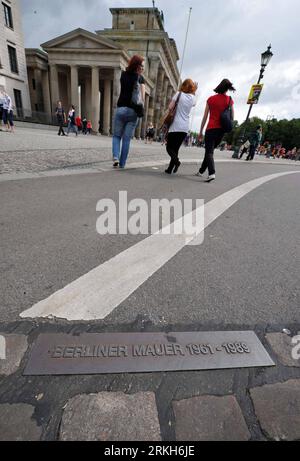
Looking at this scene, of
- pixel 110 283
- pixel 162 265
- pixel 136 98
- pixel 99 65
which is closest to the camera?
pixel 110 283

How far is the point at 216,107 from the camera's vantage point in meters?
5.06

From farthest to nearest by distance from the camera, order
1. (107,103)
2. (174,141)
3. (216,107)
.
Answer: (107,103) < (174,141) < (216,107)

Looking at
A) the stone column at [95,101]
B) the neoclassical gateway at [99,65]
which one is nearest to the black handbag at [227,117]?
the neoclassical gateway at [99,65]

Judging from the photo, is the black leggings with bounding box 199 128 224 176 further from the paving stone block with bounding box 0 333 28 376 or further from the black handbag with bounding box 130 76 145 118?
the paving stone block with bounding box 0 333 28 376

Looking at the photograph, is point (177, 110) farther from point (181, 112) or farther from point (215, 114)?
point (215, 114)

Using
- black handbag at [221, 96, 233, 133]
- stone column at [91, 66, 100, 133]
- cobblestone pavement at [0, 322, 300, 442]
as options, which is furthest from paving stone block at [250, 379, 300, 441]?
stone column at [91, 66, 100, 133]

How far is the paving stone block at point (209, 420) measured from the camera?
0.92 m

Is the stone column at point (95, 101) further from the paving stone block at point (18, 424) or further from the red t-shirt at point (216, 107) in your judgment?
the paving stone block at point (18, 424)

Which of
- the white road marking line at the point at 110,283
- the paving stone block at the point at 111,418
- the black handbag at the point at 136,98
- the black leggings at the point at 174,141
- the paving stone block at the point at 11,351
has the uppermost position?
the black handbag at the point at 136,98

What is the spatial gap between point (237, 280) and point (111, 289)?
1.02 metres

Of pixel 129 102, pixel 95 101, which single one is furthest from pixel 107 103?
pixel 129 102

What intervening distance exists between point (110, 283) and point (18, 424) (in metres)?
0.90

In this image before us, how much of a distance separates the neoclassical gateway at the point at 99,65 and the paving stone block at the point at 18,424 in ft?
123

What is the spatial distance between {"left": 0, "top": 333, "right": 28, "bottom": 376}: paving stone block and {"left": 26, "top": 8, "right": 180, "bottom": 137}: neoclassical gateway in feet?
122
